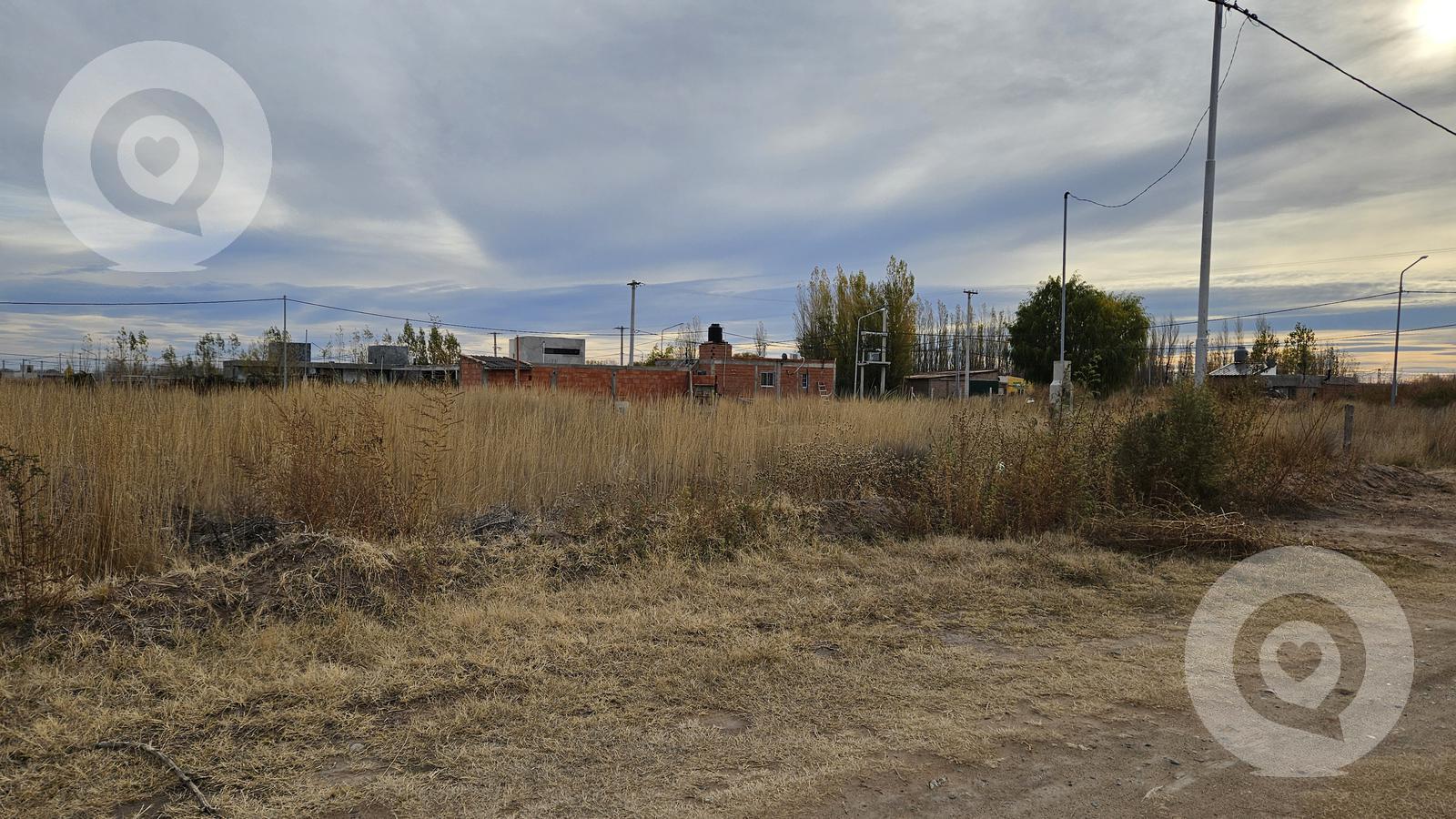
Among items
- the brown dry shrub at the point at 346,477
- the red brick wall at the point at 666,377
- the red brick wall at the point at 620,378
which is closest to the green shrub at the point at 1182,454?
the brown dry shrub at the point at 346,477

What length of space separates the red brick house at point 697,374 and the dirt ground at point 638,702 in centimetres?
2296

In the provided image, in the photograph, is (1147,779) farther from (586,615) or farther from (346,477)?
(346,477)

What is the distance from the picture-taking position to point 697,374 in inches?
1638

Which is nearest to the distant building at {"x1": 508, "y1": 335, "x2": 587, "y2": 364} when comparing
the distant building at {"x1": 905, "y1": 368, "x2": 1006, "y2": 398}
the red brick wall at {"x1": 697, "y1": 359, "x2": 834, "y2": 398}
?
the red brick wall at {"x1": 697, "y1": 359, "x2": 834, "y2": 398}

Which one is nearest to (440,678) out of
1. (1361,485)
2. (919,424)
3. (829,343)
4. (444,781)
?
(444,781)

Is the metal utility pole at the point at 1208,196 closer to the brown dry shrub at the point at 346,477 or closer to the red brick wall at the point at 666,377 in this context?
the brown dry shrub at the point at 346,477

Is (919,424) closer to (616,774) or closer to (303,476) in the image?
(303,476)

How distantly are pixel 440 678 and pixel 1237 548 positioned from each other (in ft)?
24.7

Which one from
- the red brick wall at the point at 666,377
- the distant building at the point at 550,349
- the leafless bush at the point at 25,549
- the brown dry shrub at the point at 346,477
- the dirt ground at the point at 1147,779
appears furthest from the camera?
the distant building at the point at 550,349

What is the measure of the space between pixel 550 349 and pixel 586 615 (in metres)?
34.7

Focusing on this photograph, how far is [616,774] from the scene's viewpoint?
297cm

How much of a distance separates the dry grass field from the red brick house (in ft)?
→ 66.3

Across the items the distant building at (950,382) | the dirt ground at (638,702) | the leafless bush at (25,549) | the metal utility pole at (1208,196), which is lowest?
the dirt ground at (638,702)

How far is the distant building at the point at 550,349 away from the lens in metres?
37.2
